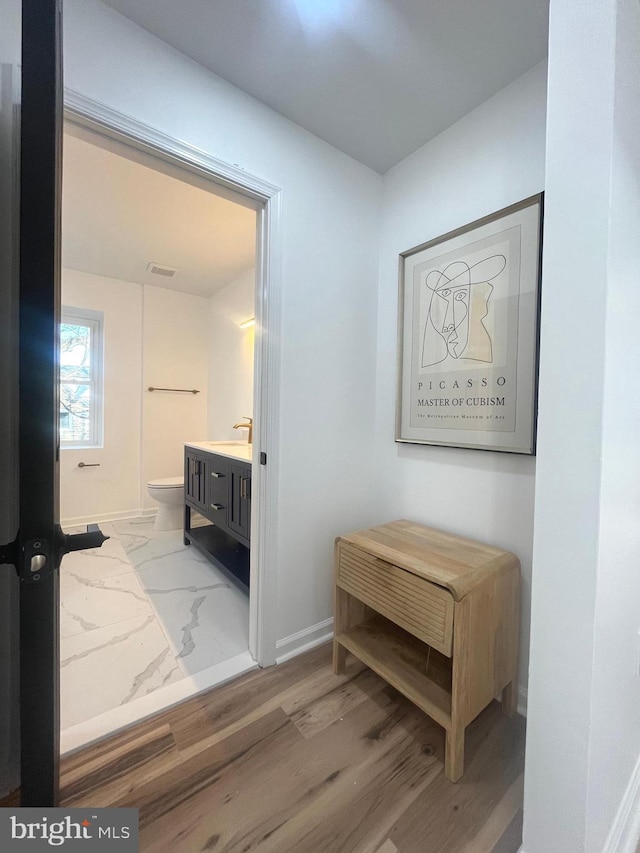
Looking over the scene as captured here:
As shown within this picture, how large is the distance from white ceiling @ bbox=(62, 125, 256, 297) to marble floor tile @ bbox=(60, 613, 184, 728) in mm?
2025

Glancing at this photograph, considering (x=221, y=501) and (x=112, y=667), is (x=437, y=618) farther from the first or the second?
(x=221, y=501)

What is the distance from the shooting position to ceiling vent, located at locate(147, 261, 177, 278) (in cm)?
→ 311

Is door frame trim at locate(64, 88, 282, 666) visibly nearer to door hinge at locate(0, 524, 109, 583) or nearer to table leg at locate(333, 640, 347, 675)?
table leg at locate(333, 640, 347, 675)

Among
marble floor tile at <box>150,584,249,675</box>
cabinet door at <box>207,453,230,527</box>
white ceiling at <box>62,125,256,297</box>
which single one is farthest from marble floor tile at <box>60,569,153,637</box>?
white ceiling at <box>62,125,256,297</box>

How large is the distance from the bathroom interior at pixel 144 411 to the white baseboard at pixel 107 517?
11mm

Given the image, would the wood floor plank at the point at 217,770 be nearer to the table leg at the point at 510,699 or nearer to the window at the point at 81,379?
the table leg at the point at 510,699

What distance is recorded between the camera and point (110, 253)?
2879mm

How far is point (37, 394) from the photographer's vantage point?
63cm

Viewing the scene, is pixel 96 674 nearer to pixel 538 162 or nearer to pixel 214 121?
pixel 214 121

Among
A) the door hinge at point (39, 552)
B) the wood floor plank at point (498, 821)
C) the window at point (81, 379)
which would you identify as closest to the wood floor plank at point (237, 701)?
the wood floor plank at point (498, 821)

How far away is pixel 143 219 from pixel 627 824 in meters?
3.50

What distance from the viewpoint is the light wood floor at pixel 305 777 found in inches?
35.6

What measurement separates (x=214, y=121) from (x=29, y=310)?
1207 mm

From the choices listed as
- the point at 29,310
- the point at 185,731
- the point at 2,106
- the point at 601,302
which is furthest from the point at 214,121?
the point at 185,731
